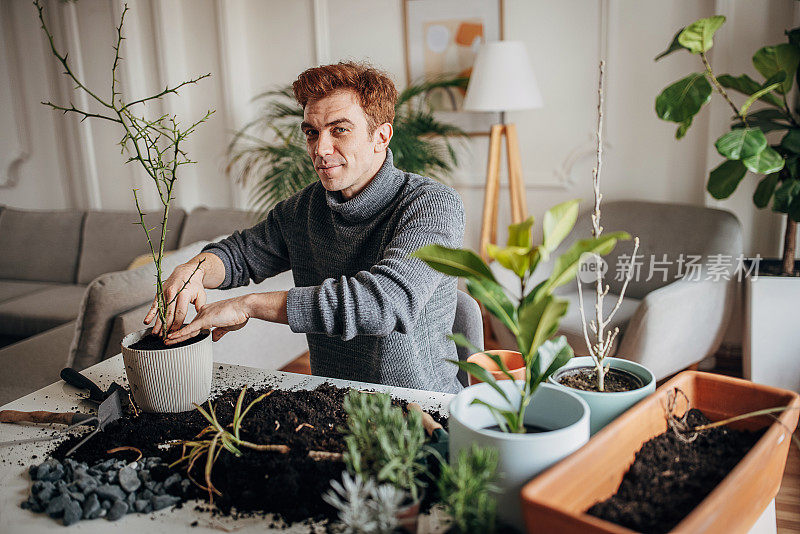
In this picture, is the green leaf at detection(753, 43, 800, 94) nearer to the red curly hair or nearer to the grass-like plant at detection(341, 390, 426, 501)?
the red curly hair

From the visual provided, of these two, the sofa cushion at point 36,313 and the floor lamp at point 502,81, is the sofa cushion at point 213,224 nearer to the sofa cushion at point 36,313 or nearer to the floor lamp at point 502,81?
the sofa cushion at point 36,313

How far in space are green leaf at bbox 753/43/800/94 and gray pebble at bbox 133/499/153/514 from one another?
2.67 metres

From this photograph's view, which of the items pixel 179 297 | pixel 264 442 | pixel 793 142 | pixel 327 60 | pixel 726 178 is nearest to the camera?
pixel 264 442

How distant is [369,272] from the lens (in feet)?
4.36

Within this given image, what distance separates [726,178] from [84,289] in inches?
140

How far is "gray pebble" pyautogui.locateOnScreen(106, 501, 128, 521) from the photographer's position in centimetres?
91

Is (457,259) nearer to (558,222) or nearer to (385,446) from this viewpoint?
(558,222)

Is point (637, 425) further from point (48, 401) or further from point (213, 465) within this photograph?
point (48, 401)

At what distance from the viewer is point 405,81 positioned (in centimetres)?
393

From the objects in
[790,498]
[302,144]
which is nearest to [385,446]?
[790,498]

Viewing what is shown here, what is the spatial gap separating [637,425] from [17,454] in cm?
100

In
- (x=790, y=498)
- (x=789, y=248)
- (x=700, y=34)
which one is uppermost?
(x=700, y=34)

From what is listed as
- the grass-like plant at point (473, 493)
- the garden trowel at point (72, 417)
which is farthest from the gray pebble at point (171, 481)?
the grass-like plant at point (473, 493)

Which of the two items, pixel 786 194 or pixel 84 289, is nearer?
pixel 786 194
